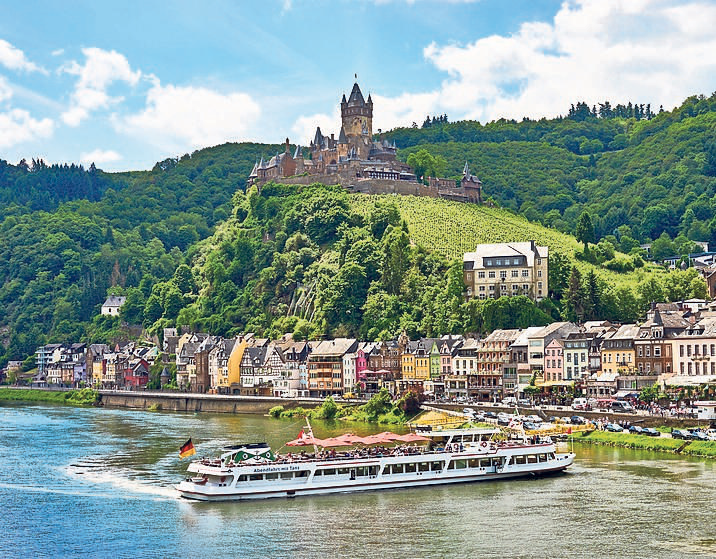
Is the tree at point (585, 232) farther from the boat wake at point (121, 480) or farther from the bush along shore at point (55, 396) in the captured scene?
the boat wake at point (121, 480)

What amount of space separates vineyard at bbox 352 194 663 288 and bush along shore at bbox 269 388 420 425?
129 feet

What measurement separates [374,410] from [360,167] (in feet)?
253

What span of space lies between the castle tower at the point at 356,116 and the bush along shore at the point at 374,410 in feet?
263

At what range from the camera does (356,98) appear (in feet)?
634

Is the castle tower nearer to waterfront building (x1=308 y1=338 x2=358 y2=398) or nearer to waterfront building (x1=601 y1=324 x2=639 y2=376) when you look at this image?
waterfront building (x1=308 y1=338 x2=358 y2=398)

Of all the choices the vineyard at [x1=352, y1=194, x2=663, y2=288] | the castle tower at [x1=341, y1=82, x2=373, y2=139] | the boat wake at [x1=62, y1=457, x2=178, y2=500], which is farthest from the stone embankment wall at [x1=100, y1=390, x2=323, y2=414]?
the castle tower at [x1=341, y1=82, x2=373, y2=139]

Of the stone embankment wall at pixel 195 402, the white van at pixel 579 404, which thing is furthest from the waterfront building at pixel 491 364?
the stone embankment wall at pixel 195 402

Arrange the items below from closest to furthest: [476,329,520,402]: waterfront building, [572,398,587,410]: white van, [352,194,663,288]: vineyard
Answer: [572,398,587,410]: white van < [476,329,520,402]: waterfront building < [352,194,663,288]: vineyard

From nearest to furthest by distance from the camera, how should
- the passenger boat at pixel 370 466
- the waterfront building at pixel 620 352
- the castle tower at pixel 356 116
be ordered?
the passenger boat at pixel 370 466, the waterfront building at pixel 620 352, the castle tower at pixel 356 116

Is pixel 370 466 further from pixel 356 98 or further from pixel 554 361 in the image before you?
pixel 356 98

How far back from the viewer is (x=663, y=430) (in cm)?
8294

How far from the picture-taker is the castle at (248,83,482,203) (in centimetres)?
17750

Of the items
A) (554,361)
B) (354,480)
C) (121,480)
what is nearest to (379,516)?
(354,480)

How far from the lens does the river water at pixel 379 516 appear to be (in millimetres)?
53406
